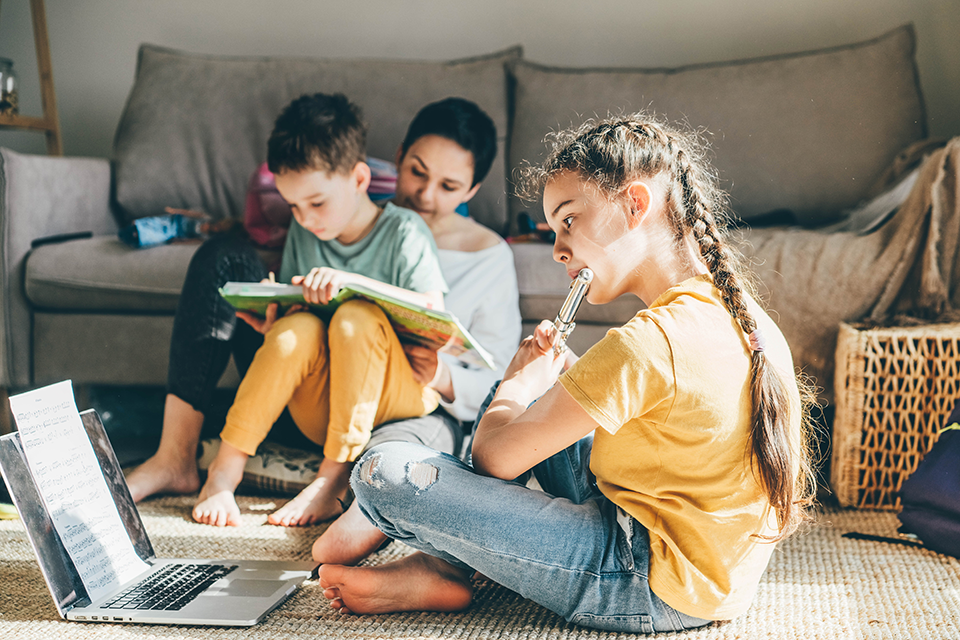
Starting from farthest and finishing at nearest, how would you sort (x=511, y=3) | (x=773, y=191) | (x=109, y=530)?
(x=511, y=3)
(x=773, y=191)
(x=109, y=530)

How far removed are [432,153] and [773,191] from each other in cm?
92

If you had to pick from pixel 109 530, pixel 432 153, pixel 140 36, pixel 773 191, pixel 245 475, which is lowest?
pixel 245 475

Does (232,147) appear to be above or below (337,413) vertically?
above

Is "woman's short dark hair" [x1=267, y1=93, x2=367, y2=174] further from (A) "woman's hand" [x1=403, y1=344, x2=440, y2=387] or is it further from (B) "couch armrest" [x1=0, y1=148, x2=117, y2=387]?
(B) "couch armrest" [x1=0, y1=148, x2=117, y2=387]

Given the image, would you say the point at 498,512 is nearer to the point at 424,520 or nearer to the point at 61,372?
the point at 424,520

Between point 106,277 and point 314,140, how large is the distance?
61 cm

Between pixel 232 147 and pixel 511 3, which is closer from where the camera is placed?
pixel 232 147

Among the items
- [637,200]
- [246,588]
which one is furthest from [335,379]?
[637,200]

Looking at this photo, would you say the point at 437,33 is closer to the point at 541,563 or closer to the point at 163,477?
the point at 163,477

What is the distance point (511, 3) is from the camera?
88.5 inches

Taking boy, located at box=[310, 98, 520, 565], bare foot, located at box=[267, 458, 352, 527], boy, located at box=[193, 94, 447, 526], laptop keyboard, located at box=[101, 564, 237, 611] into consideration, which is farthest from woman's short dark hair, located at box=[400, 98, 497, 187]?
laptop keyboard, located at box=[101, 564, 237, 611]

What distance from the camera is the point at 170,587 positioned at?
868mm

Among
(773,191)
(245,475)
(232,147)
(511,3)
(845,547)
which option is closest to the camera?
(845,547)

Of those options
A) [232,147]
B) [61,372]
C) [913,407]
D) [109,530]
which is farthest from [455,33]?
[109,530]
